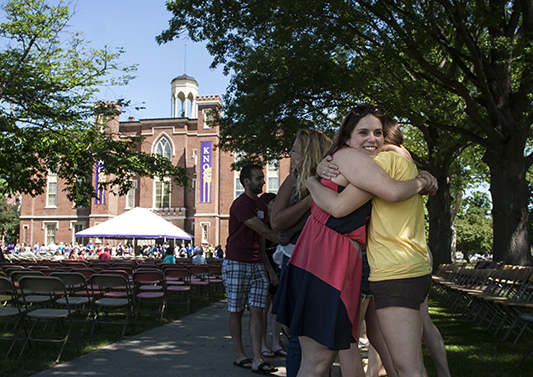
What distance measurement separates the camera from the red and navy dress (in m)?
2.31

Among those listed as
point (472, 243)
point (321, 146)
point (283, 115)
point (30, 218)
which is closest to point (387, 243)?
point (321, 146)

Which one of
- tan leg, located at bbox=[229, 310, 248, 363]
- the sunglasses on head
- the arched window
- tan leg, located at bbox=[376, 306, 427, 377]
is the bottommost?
tan leg, located at bbox=[229, 310, 248, 363]

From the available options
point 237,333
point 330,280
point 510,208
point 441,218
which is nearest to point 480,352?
point 237,333

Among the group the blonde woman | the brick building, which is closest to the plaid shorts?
the blonde woman

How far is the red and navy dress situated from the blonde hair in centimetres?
69

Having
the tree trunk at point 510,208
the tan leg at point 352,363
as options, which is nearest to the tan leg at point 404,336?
the tan leg at point 352,363

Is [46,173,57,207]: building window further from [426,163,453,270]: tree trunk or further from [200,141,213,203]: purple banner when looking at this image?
[426,163,453,270]: tree trunk

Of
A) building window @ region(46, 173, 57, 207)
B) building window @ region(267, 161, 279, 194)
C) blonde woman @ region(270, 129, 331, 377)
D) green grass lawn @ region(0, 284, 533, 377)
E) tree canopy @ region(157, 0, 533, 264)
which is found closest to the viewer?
blonde woman @ region(270, 129, 331, 377)

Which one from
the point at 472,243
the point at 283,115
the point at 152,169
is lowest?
the point at 472,243

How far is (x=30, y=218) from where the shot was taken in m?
51.9

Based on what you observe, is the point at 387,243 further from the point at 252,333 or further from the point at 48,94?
the point at 48,94

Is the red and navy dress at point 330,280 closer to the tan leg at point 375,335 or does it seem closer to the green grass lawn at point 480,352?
the tan leg at point 375,335

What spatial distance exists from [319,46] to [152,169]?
25.8ft

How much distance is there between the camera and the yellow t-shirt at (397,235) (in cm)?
224
